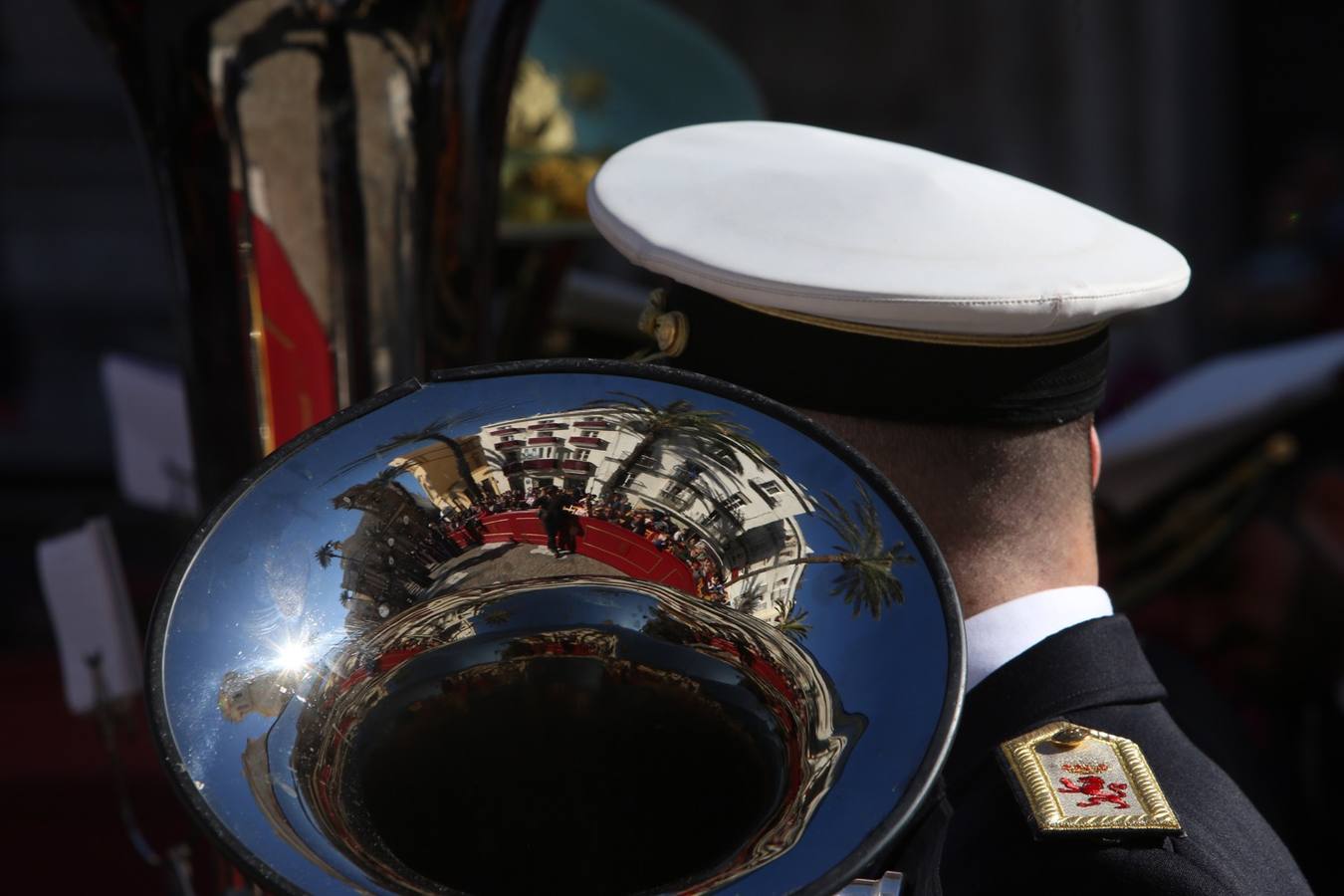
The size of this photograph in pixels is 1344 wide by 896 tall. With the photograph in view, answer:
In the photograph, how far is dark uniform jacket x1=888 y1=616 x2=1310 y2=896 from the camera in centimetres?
121

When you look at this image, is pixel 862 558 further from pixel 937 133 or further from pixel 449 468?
pixel 937 133

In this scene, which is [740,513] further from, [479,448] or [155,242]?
[155,242]

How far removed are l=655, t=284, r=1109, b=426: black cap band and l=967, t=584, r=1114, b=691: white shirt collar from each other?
155 millimetres

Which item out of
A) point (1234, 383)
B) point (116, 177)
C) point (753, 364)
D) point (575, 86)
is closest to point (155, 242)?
point (116, 177)

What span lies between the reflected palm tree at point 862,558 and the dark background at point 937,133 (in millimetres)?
4564

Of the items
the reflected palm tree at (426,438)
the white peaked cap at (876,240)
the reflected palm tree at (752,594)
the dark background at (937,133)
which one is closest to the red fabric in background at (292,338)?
the white peaked cap at (876,240)

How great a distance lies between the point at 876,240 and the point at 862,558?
1.08ft

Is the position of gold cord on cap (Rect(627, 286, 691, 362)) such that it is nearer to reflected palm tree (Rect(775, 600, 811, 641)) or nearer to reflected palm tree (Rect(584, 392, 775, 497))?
reflected palm tree (Rect(584, 392, 775, 497))

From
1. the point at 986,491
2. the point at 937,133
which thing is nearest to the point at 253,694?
the point at 986,491

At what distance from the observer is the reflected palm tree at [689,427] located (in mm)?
1155

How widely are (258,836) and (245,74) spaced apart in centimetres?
94

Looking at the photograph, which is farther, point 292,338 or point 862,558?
point 292,338

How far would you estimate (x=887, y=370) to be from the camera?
4.32 feet

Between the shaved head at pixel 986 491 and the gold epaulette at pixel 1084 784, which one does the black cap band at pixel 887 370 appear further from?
the gold epaulette at pixel 1084 784
